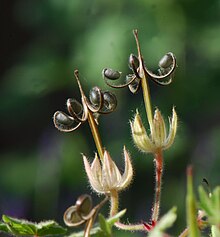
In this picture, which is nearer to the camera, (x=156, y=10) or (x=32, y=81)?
(x=156, y=10)

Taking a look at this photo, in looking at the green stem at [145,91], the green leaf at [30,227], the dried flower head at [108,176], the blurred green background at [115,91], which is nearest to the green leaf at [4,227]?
the green leaf at [30,227]

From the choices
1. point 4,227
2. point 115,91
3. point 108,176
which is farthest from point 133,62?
point 115,91

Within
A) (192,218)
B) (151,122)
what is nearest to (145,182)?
(151,122)

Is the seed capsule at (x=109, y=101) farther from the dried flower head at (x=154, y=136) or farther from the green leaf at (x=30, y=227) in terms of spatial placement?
the green leaf at (x=30, y=227)

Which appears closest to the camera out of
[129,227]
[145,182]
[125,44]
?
[129,227]

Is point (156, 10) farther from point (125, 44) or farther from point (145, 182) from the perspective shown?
point (145, 182)

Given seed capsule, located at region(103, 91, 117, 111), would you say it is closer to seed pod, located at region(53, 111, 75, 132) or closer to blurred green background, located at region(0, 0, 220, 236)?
seed pod, located at region(53, 111, 75, 132)

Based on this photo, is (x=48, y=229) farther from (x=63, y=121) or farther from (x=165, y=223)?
(x=165, y=223)
